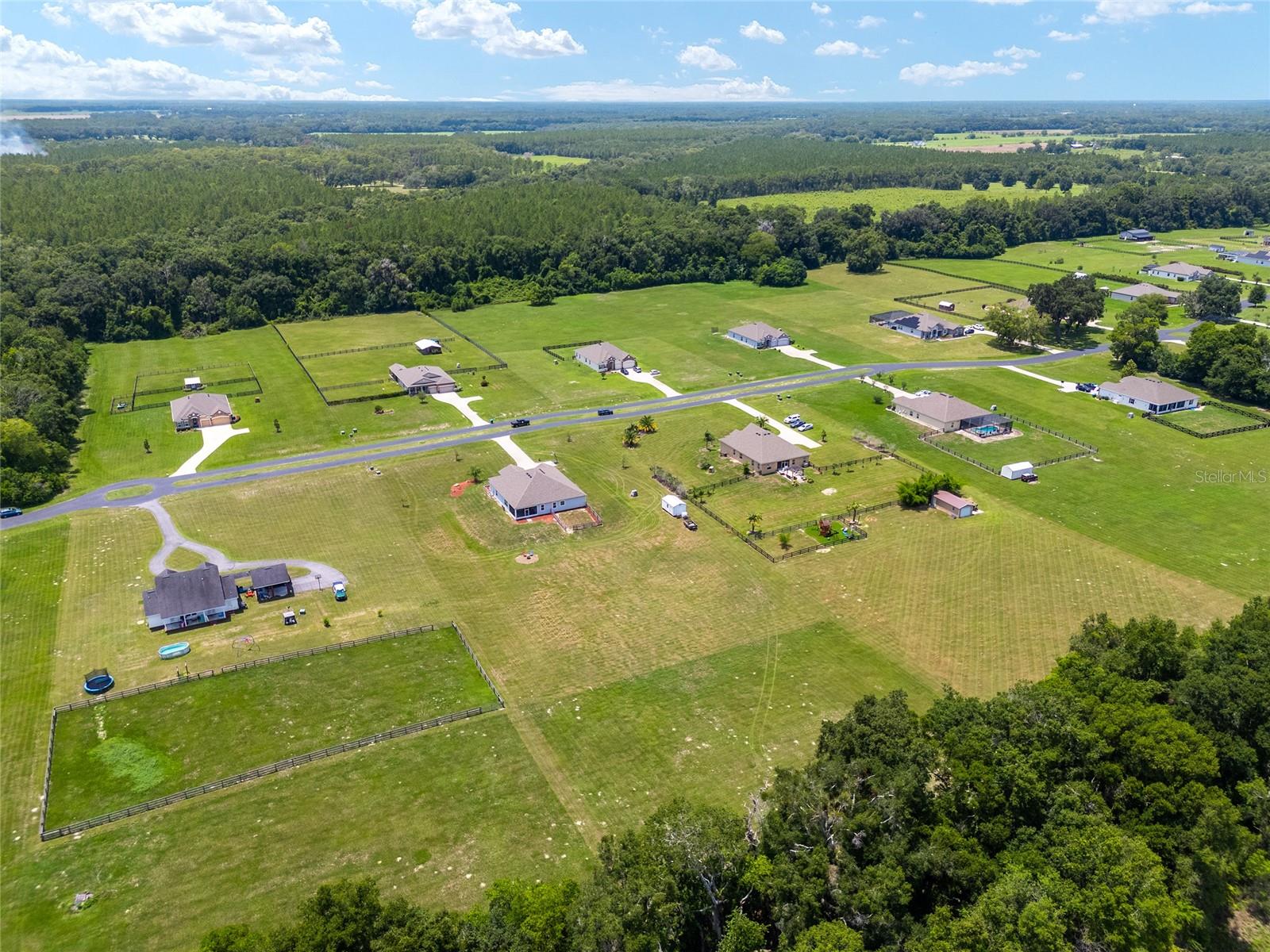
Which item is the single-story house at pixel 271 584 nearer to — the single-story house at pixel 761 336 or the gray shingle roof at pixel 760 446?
the gray shingle roof at pixel 760 446

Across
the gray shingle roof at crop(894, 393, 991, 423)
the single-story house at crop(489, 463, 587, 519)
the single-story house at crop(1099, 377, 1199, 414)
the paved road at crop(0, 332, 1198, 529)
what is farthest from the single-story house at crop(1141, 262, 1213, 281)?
the single-story house at crop(489, 463, 587, 519)

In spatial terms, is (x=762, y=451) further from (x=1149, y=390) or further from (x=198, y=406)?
(x=198, y=406)

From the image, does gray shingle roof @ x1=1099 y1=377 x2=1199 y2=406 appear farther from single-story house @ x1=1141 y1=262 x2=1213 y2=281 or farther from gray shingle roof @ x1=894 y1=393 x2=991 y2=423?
single-story house @ x1=1141 y1=262 x2=1213 y2=281

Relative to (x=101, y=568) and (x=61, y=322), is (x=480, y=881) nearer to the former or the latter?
(x=101, y=568)

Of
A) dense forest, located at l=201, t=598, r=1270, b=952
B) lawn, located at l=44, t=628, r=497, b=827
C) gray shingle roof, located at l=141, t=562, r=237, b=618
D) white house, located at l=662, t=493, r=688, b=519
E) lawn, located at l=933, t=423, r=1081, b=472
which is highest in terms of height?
dense forest, located at l=201, t=598, r=1270, b=952

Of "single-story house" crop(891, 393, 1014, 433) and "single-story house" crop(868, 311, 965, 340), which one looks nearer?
"single-story house" crop(891, 393, 1014, 433)

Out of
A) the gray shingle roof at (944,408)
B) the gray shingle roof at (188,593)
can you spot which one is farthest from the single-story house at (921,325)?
the gray shingle roof at (188,593)

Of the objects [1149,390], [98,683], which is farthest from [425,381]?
[1149,390]
